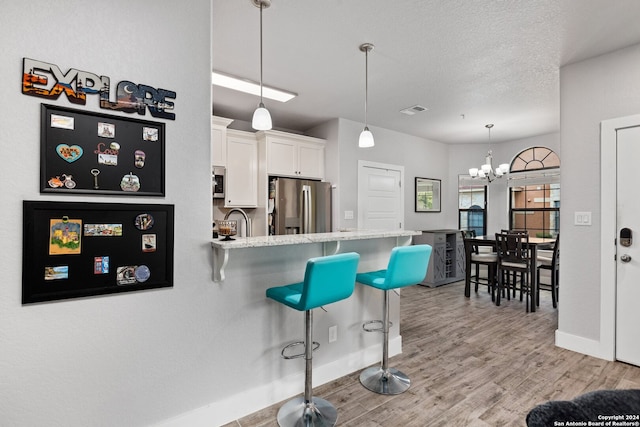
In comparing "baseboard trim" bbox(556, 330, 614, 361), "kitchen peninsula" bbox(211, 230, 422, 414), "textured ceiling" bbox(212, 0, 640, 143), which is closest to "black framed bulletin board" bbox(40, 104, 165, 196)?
Result: "kitchen peninsula" bbox(211, 230, 422, 414)

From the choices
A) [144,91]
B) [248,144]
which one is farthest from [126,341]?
[248,144]

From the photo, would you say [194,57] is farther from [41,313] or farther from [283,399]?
[283,399]

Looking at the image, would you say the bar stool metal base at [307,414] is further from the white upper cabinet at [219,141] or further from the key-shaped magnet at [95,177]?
the white upper cabinet at [219,141]

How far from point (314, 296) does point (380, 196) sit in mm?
3737

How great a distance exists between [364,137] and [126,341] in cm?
233

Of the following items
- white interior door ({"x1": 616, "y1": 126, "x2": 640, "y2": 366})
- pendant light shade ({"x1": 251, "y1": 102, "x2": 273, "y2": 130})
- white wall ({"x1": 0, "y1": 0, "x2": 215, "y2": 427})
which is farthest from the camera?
white interior door ({"x1": 616, "y1": 126, "x2": 640, "y2": 366})

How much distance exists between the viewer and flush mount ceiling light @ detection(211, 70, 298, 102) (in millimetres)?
3283

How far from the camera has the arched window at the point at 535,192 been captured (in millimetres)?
5719

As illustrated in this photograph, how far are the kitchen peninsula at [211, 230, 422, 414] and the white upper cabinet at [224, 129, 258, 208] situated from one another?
87.8 inches

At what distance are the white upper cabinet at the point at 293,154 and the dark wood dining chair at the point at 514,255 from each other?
278 centimetres

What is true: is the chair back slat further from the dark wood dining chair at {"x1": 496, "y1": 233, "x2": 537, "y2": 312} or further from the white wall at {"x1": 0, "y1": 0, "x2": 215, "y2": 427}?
the white wall at {"x1": 0, "y1": 0, "x2": 215, "y2": 427}

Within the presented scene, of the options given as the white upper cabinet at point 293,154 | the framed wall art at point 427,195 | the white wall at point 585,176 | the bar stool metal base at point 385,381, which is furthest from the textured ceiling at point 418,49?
the bar stool metal base at point 385,381

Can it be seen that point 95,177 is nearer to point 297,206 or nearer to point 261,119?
point 261,119

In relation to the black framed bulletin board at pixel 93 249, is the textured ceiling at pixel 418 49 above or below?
above
